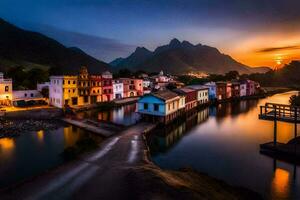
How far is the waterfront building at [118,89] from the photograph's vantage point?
238ft

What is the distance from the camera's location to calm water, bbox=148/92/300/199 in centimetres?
2180

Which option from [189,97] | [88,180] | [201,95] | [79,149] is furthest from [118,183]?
[201,95]

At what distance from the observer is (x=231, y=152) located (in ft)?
99.3

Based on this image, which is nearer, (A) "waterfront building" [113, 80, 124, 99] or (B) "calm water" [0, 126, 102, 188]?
(B) "calm water" [0, 126, 102, 188]

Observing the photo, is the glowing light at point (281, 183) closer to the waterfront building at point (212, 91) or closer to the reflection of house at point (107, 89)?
the reflection of house at point (107, 89)

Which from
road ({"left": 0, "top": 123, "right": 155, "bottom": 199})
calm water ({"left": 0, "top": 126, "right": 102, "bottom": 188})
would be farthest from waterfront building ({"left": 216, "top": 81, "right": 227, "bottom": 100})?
road ({"left": 0, "top": 123, "right": 155, "bottom": 199})

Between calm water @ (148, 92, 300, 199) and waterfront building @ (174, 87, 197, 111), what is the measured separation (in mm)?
7126

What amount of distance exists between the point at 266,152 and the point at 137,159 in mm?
16400

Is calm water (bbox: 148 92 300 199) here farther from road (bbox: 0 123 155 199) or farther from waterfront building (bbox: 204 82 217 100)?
waterfront building (bbox: 204 82 217 100)

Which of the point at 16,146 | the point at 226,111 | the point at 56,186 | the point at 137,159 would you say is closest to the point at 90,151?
the point at 137,159

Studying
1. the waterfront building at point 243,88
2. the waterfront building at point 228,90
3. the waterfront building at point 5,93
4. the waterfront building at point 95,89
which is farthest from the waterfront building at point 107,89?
the waterfront building at point 243,88

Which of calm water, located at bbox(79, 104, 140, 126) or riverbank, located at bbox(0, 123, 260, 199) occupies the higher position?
calm water, located at bbox(79, 104, 140, 126)

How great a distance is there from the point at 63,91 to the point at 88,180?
41.6m

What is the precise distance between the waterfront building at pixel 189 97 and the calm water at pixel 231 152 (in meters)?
7.13
